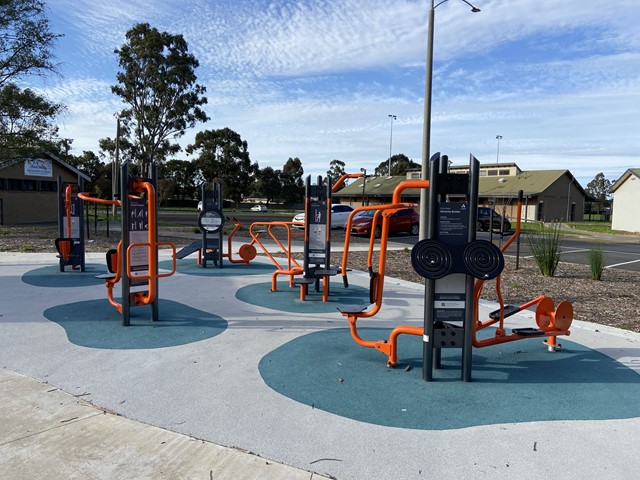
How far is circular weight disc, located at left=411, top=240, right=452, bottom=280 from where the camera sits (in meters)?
3.96

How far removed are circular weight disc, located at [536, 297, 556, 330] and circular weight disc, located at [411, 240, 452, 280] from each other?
4.55 ft

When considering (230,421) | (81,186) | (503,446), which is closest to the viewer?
(503,446)

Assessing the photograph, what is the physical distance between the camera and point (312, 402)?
371cm

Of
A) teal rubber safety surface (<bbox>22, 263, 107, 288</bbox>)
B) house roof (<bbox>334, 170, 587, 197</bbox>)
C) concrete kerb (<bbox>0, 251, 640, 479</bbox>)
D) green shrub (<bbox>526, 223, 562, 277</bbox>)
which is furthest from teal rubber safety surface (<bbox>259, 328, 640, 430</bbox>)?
house roof (<bbox>334, 170, 587, 197</bbox>)

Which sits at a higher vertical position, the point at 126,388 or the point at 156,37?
the point at 156,37

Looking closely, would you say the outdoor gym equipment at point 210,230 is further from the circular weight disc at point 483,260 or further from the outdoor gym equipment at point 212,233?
the circular weight disc at point 483,260

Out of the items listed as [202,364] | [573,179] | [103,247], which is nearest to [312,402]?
[202,364]

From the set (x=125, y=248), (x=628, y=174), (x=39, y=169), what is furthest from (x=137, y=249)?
(x=628, y=174)

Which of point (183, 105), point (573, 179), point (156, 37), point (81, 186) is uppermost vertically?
point (156, 37)

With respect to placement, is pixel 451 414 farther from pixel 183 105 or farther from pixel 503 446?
pixel 183 105

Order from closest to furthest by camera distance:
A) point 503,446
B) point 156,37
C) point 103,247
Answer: point 503,446 < point 103,247 < point 156,37

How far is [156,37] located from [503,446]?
3448 centimetres

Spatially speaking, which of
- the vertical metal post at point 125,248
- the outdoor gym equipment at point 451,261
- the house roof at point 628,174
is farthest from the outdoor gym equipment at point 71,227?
the house roof at point 628,174

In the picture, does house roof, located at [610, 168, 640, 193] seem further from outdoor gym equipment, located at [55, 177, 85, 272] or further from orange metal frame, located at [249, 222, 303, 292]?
outdoor gym equipment, located at [55, 177, 85, 272]
